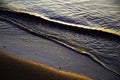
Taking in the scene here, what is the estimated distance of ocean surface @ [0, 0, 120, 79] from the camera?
6.45 m

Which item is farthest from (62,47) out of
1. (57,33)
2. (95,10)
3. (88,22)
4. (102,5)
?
(102,5)

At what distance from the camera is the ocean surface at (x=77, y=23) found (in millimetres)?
6453

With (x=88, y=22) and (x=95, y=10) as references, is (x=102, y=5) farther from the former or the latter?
(x=88, y=22)

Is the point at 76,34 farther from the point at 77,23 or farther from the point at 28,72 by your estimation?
the point at 28,72

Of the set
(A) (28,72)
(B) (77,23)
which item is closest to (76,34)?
(B) (77,23)

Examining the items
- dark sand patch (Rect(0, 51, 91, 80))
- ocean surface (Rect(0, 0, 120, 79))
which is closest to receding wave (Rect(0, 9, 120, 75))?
ocean surface (Rect(0, 0, 120, 79))

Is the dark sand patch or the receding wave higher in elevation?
the receding wave

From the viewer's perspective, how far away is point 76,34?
737 centimetres

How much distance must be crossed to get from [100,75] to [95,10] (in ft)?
13.0

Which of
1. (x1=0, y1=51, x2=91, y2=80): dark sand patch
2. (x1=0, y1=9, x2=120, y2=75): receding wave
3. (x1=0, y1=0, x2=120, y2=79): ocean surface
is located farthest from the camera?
(x1=0, y1=0, x2=120, y2=79): ocean surface

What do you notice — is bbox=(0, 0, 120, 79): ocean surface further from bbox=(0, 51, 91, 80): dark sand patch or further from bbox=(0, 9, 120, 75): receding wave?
bbox=(0, 51, 91, 80): dark sand patch

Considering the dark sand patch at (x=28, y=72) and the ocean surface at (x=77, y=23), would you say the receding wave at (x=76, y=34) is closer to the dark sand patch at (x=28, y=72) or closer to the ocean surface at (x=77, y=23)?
the ocean surface at (x=77, y=23)

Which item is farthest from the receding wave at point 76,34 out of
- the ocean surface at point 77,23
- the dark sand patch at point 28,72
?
the dark sand patch at point 28,72

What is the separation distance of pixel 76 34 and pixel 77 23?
0.82m
